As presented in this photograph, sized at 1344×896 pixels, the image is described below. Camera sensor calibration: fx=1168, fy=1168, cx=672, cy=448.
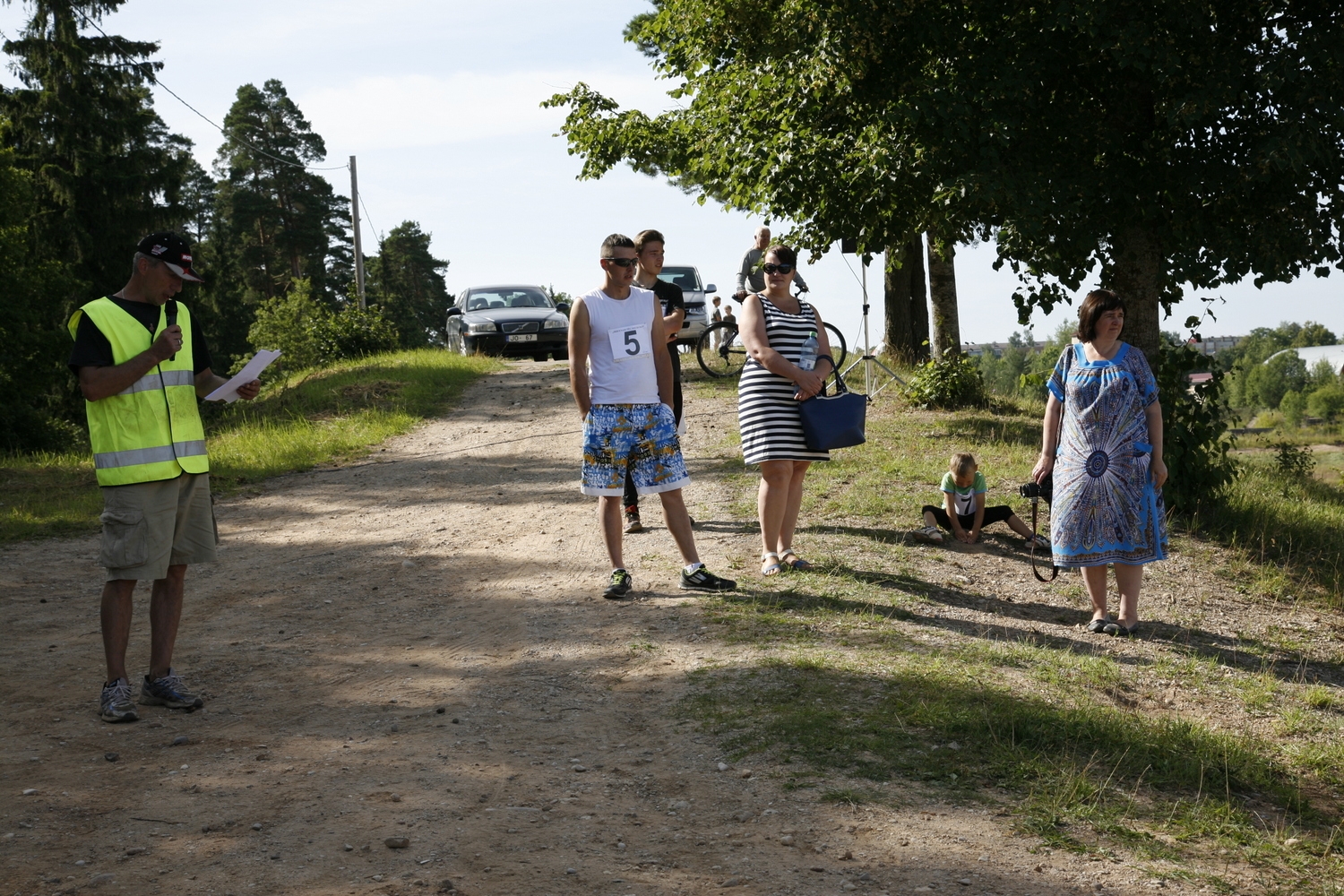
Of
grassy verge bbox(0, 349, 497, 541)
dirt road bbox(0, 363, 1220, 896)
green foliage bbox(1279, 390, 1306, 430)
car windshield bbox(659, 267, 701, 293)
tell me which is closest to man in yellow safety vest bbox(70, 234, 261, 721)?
dirt road bbox(0, 363, 1220, 896)

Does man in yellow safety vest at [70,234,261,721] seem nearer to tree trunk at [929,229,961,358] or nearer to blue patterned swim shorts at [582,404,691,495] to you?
blue patterned swim shorts at [582,404,691,495]

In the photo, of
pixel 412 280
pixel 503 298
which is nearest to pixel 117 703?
pixel 503 298

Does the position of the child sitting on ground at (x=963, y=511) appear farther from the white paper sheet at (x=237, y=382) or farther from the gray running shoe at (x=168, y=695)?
the gray running shoe at (x=168, y=695)

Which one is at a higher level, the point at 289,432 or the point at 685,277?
the point at 685,277

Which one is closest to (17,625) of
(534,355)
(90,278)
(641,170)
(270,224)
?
(641,170)

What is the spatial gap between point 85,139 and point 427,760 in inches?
1318

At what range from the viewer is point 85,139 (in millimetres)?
32625

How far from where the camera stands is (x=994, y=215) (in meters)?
10.7

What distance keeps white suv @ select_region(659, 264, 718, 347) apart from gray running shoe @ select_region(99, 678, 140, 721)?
16.0 metres

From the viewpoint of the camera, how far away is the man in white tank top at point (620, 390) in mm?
6672

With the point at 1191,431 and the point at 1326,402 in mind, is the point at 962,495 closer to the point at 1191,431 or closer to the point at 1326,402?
the point at 1191,431

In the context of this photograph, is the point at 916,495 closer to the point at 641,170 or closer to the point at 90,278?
the point at 641,170

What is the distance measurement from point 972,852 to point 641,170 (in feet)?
53.7

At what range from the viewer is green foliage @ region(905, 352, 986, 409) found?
15203 millimetres
